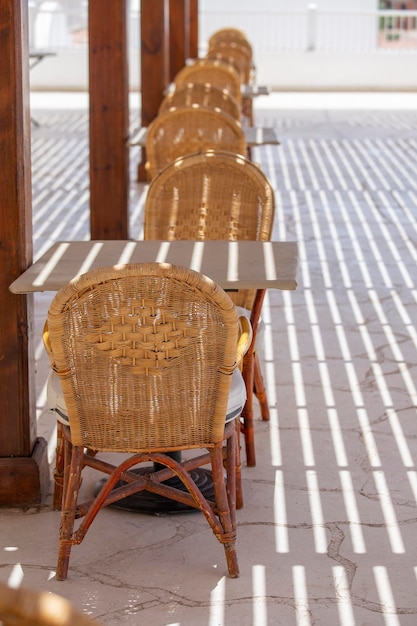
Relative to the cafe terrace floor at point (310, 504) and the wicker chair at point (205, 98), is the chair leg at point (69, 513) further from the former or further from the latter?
the wicker chair at point (205, 98)

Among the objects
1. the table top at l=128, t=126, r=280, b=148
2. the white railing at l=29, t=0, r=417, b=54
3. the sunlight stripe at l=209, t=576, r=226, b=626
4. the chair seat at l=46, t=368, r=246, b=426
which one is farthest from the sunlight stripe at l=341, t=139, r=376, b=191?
the white railing at l=29, t=0, r=417, b=54

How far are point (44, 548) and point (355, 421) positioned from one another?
1.42m

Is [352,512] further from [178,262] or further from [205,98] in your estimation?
[205,98]

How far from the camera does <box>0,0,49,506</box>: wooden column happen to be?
10.5 feet

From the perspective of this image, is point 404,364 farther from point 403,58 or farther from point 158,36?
point 403,58

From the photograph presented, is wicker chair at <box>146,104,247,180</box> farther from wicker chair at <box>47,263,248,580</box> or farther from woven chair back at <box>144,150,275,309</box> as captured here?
wicker chair at <box>47,263,248,580</box>

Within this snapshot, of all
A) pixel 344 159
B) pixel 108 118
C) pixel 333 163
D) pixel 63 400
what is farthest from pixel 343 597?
pixel 344 159

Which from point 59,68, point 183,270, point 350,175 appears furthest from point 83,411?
point 59,68

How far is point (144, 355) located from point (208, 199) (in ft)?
4.66

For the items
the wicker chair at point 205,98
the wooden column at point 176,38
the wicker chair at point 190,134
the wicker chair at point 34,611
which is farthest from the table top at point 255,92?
the wicker chair at point 34,611

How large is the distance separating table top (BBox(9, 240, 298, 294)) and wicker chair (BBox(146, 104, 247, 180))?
206 centimetres

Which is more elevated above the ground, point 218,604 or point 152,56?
point 152,56

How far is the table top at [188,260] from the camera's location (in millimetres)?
3116

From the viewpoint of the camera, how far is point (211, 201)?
4082 mm
